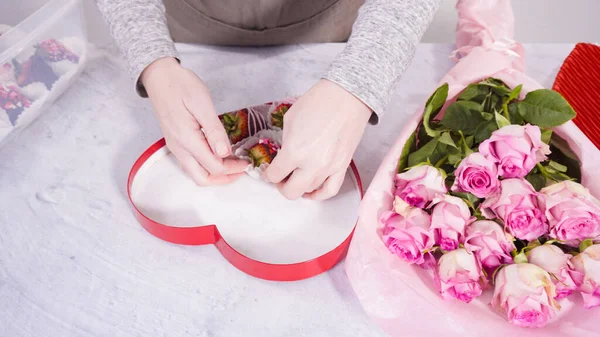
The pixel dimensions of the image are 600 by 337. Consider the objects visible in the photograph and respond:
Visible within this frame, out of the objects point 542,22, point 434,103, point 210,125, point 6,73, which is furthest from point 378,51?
point 542,22

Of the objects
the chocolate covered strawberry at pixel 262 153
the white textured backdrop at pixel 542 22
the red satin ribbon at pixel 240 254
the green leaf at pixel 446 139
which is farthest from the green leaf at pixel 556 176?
the white textured backdrop at pixel 542 22

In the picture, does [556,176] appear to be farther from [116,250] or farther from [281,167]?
[116,250]

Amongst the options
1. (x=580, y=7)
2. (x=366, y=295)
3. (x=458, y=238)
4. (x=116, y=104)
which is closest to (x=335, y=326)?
(x=366, y=295)

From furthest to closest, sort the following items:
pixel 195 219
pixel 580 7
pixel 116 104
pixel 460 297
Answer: pixel 580 7 → pixel 116 104 → pixel 195 219 → pixel 460 297

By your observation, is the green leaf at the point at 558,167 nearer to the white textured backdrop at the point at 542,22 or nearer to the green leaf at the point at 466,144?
the green leaf at the point at 466,144

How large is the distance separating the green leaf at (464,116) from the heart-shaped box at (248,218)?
0.13 metres

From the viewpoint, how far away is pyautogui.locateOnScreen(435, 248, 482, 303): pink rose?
487 mm

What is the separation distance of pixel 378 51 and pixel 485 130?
5.6 inches

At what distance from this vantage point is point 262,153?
0.64 metres

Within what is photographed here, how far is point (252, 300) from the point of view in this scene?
0.56m

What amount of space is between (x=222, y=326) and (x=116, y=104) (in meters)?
0.40

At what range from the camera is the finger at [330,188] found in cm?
57

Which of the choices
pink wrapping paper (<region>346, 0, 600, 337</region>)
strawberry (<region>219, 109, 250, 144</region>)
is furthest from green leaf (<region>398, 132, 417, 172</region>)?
strawberry (<region>219, 109, 250, 144</region>)

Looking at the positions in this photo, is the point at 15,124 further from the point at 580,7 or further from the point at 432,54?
the point at 580,7
